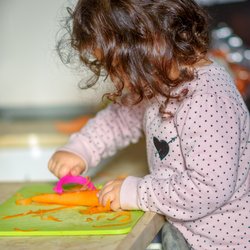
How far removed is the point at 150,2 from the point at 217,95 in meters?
0.19

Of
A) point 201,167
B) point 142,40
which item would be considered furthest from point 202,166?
point 142,40

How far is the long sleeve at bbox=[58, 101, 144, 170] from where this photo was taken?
1300 millimetres

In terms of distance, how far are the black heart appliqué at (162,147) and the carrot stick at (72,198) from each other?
0.14m

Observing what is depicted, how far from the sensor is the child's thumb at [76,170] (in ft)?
4.09

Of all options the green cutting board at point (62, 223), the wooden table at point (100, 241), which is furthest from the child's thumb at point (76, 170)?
the wooden table at point (100, 241)

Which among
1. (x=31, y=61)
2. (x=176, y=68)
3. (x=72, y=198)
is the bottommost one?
(x=72, y=198)

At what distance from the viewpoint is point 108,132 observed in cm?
133

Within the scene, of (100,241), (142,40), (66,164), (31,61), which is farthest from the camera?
(31,61)

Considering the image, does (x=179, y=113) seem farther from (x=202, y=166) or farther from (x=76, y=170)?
(x=76, y=170)

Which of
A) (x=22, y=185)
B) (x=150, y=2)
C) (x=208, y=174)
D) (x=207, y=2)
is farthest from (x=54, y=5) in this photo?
(x=208, y=174)

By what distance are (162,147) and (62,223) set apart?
0.72 feet

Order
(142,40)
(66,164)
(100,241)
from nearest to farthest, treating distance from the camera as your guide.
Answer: (100,241) < (142,40) < (66,164)

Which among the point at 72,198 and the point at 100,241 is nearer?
the point at 100,241

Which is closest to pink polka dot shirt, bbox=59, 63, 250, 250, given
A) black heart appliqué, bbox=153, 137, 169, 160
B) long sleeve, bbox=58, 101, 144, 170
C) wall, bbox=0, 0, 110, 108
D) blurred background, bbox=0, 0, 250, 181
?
black heart appliqué, bbox=153, 137, 169, 160
